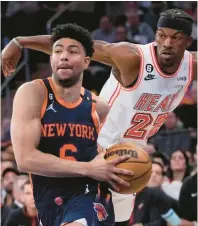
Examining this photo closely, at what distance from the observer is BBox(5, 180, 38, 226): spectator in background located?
8.71 metres

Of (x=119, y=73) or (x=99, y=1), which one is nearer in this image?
(x=119, y=73)

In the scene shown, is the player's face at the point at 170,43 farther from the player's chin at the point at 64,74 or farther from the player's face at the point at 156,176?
the player's face at the point at 156,176

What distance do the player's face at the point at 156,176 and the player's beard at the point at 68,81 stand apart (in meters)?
4.49

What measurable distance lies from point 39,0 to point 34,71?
4.36ft

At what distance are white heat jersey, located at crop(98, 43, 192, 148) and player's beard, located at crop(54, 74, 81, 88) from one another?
5.16 feet

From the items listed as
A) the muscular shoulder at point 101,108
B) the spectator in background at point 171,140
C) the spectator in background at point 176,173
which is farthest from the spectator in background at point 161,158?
the muscular shoulder at point 101,108

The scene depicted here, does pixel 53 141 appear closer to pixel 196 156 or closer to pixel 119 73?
pixel 119 73

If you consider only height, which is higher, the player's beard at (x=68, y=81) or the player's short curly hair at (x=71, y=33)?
the player's short curly hair at (x=71, y=33)

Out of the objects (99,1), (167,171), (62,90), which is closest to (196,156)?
(167,171)

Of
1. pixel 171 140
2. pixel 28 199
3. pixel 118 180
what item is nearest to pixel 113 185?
pixel 118 180

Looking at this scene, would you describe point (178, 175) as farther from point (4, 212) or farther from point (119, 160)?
point (119, 160)

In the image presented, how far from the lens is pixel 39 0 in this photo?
13797mm

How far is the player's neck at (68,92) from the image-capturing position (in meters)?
5.25

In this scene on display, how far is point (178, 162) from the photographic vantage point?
1024 cm
